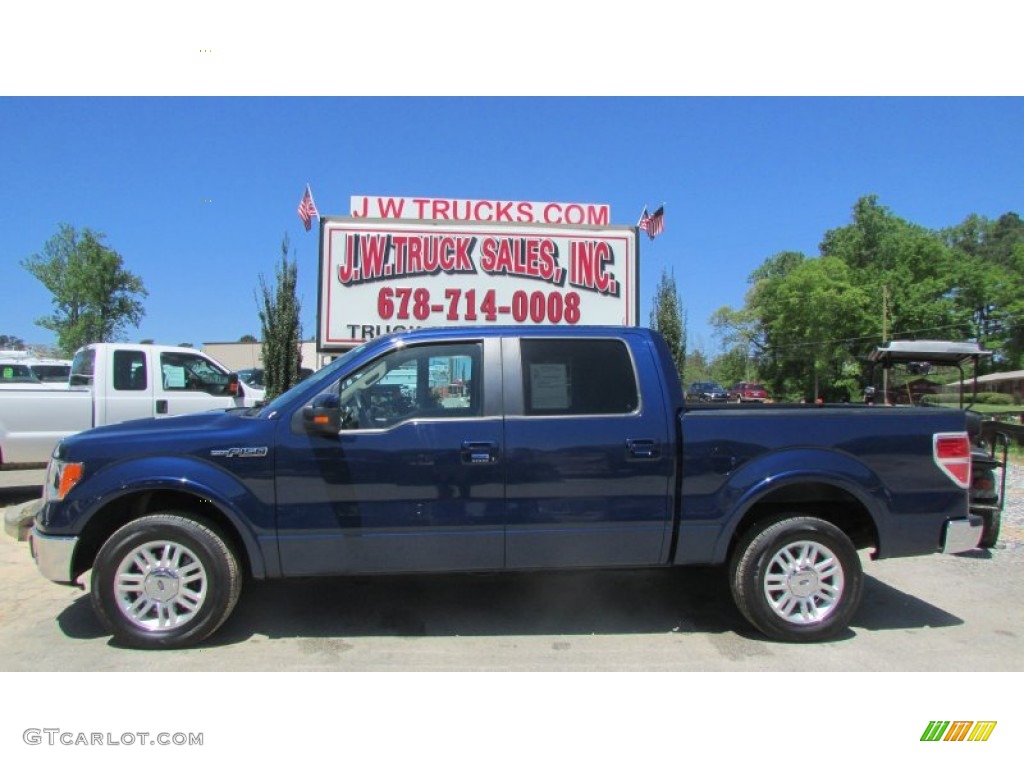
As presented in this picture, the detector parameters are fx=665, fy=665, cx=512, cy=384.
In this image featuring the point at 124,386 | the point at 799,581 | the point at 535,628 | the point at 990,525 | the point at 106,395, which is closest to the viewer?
the point at 799,581

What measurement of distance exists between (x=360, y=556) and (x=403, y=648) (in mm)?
630

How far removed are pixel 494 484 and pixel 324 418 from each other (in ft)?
3.45

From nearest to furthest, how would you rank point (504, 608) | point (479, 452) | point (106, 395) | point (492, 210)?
point (479, 452) → point (504, 608) → point (106, 395) → point (492, 210)

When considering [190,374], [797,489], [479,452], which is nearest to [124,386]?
[190,374]

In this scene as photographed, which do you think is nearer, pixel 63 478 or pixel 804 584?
pixel 63 478

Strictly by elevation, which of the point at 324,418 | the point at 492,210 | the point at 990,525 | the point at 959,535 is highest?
the point at 492,210

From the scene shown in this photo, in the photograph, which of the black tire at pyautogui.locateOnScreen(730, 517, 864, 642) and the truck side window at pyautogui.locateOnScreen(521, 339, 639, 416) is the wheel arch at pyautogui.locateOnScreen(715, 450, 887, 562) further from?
the truck side window at pyautogui.locateOnScreen(521, 339, 639, 416)

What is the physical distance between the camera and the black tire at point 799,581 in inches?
→ 161

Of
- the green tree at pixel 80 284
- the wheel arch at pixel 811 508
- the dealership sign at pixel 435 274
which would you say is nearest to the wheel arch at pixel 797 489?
the wheel arch at pixel 811 508

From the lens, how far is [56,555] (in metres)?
A: 3.86

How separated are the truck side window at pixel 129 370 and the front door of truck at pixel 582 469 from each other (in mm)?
6690

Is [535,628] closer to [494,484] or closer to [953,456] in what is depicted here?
[494,484]

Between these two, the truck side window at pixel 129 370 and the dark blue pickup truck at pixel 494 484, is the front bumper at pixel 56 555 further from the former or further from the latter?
the truck side window at pixel 129 370
